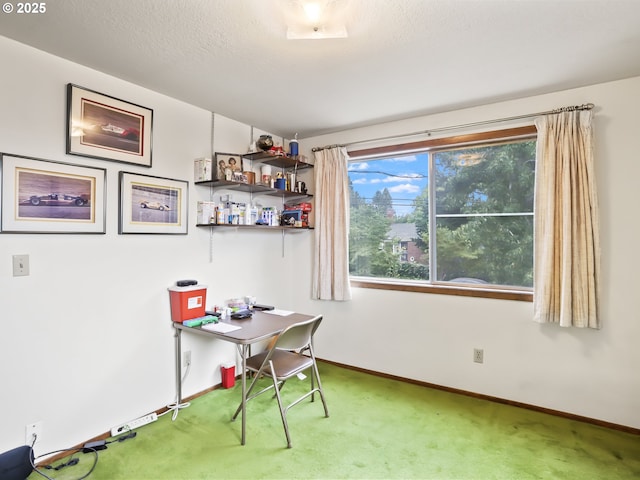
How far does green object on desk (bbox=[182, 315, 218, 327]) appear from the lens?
2.53m

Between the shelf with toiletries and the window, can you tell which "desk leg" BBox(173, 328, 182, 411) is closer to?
the shelf with toiletries

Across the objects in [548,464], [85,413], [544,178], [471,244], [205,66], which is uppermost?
[205,66]

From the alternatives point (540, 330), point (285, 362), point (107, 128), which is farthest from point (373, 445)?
point (107, 128)

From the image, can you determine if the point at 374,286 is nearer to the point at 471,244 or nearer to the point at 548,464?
the point at 471,244

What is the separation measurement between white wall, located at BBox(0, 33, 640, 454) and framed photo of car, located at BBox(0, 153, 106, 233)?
6 cm

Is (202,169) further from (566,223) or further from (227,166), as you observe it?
(566,223)

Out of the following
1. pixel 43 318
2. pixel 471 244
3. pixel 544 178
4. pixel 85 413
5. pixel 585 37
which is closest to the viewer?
pixel 585 37

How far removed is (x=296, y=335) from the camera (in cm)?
235

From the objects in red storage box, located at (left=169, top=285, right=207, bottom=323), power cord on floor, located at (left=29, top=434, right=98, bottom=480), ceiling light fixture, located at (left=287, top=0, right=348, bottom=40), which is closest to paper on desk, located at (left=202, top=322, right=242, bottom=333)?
red storage box, located at (left=169, top=285, right=207, bottom=323)

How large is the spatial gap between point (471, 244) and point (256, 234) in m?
2.01

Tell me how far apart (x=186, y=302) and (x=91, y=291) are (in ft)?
2.04

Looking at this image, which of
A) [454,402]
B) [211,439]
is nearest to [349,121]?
[454,402]

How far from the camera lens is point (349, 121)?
3297 mm

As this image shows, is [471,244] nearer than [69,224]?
No
